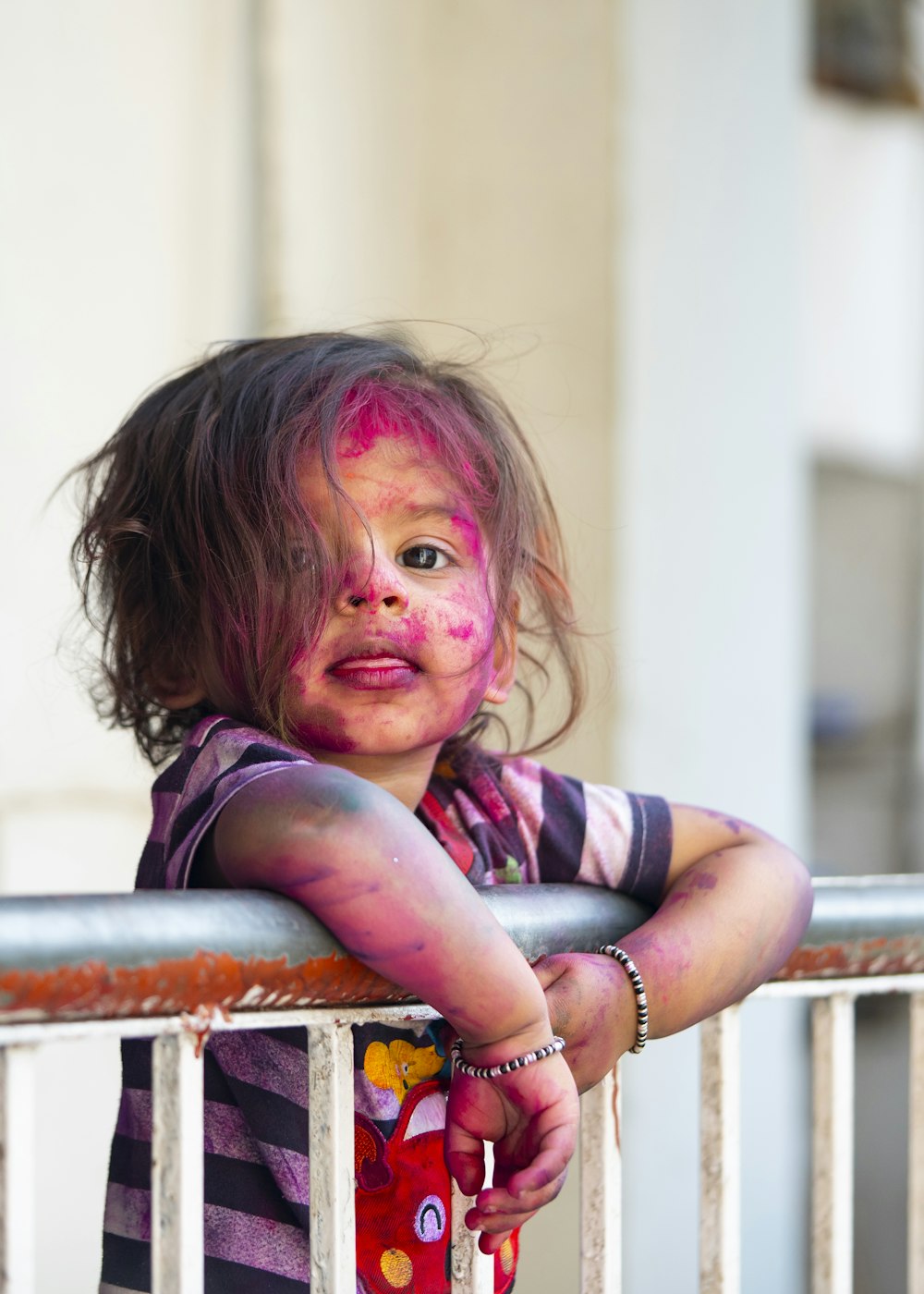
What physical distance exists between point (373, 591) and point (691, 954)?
0.39 meters

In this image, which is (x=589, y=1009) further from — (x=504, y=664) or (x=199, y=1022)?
(x=504, y=664)

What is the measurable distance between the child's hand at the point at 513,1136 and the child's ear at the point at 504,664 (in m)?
0.47

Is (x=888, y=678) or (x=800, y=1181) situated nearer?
(x=800, y=1181)

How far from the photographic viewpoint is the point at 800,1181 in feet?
12.6

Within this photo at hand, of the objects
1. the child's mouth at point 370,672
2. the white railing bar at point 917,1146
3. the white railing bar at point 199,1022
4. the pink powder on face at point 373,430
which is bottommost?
the white railing bar at point 917,1146

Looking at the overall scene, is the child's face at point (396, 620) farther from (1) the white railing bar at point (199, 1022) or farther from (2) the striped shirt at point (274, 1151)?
(1) the white railing bar at point (199, 1022)

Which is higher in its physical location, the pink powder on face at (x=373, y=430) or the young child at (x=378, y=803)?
the pink powder on face at (x=373, y=430)

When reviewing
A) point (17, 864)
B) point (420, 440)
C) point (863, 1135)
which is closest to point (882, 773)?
point (863, 1135)

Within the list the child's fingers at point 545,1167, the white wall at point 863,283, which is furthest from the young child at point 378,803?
the white wall at point 863,283

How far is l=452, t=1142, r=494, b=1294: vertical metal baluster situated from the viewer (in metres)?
1.07

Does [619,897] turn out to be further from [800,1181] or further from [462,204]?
[800,1181]

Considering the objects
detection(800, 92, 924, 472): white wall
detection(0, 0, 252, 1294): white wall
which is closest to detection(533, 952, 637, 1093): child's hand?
detection(0, 0, 252, 1294): white wall

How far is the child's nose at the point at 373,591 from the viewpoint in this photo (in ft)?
4.04

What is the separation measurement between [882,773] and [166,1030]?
4617mm
